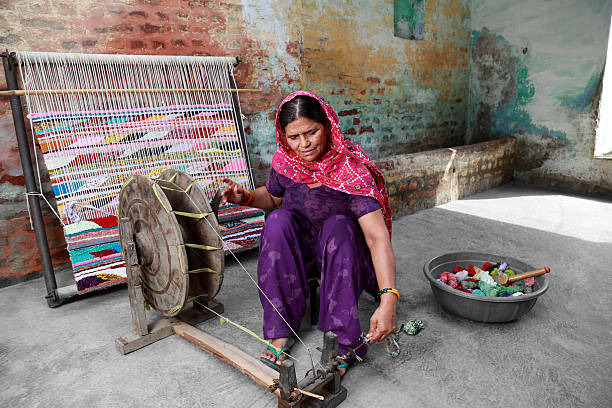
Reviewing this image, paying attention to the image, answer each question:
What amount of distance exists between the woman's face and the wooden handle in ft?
4.01

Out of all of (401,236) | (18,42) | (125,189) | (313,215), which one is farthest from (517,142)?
(18,42)

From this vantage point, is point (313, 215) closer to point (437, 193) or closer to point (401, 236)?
point (401, 236)

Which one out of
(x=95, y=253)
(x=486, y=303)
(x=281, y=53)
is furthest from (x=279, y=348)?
(x=281, y=53)

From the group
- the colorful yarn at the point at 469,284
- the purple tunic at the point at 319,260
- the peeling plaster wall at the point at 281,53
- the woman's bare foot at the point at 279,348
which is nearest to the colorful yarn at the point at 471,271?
the colorful yarn at the point at 469,284

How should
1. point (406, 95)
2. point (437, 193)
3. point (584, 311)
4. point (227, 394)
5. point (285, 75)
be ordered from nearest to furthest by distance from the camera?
point (227, 394) < point (584, 311) < point (285, 75) < point (437, 193) < point (406, 95)

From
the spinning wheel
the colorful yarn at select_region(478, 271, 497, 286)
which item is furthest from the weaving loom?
the colorful yarn at select_region(478, 271, 497, 286)

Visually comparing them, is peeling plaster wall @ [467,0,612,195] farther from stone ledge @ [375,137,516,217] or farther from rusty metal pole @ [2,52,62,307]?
rusty metal pole @ [2,52,62,307]

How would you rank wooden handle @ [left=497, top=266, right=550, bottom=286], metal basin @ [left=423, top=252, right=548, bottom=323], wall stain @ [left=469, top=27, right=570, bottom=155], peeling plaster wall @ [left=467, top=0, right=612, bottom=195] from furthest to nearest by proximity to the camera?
wall stain @ [left=469, top=27, right=570, bottom=155], peeling plaster wall @ [left=467, top=0, right=612, bottom=195], wooden handle @ [left=497, top=266, right=550, bottom=286], metal basin @ [left=423, top=252, right=548, bottom=323]

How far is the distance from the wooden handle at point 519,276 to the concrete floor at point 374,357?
0.22 m

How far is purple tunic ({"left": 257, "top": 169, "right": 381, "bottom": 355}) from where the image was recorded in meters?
1.70

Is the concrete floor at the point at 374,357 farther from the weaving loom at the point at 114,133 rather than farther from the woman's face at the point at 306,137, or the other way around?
Result: the woman's face at the point at 306,137

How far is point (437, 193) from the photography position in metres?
4.36

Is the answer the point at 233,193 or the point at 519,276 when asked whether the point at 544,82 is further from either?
the point at 233,193

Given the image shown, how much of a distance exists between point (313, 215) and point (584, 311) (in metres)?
1.63
